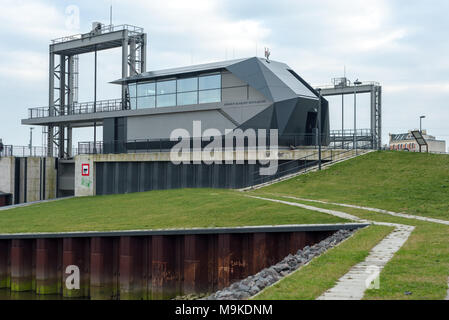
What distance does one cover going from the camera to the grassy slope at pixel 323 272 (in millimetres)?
10398

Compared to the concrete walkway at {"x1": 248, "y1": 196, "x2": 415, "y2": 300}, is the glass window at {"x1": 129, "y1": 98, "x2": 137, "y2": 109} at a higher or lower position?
higher

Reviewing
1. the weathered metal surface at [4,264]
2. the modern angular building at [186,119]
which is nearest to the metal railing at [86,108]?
the modern angular building at [186,119]

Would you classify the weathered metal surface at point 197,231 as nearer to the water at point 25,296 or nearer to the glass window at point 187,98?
the water at point 25,296

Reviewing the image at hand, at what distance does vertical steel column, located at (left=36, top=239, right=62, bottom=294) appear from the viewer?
80.3 feet

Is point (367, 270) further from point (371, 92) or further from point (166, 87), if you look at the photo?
point (371, 92)

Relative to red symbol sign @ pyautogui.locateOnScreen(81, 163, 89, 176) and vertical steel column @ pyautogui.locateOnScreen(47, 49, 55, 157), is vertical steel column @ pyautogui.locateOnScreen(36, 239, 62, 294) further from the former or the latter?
vertical steel column @ pyautogui.locateOnScreen(47, 49, 55, 157)

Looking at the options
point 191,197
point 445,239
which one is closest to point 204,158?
point 191,197

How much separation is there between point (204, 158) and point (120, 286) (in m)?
17.6

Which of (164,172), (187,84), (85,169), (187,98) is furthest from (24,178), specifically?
(187,84)

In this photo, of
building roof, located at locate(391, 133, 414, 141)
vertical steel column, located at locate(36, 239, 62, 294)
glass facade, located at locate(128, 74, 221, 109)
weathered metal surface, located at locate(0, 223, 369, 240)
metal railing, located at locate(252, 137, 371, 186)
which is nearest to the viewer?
weathered metal surface, located at locate(0, 223, 369, 240)

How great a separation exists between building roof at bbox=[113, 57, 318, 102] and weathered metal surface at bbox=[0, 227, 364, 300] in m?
20.9

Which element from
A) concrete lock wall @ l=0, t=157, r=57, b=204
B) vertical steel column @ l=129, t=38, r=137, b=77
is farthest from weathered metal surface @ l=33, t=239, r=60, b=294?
vertical steel column @ l=129, t=38, r=137, b=77

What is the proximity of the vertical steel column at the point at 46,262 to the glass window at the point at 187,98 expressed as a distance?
870 inches

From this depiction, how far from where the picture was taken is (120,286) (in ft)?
74.0
